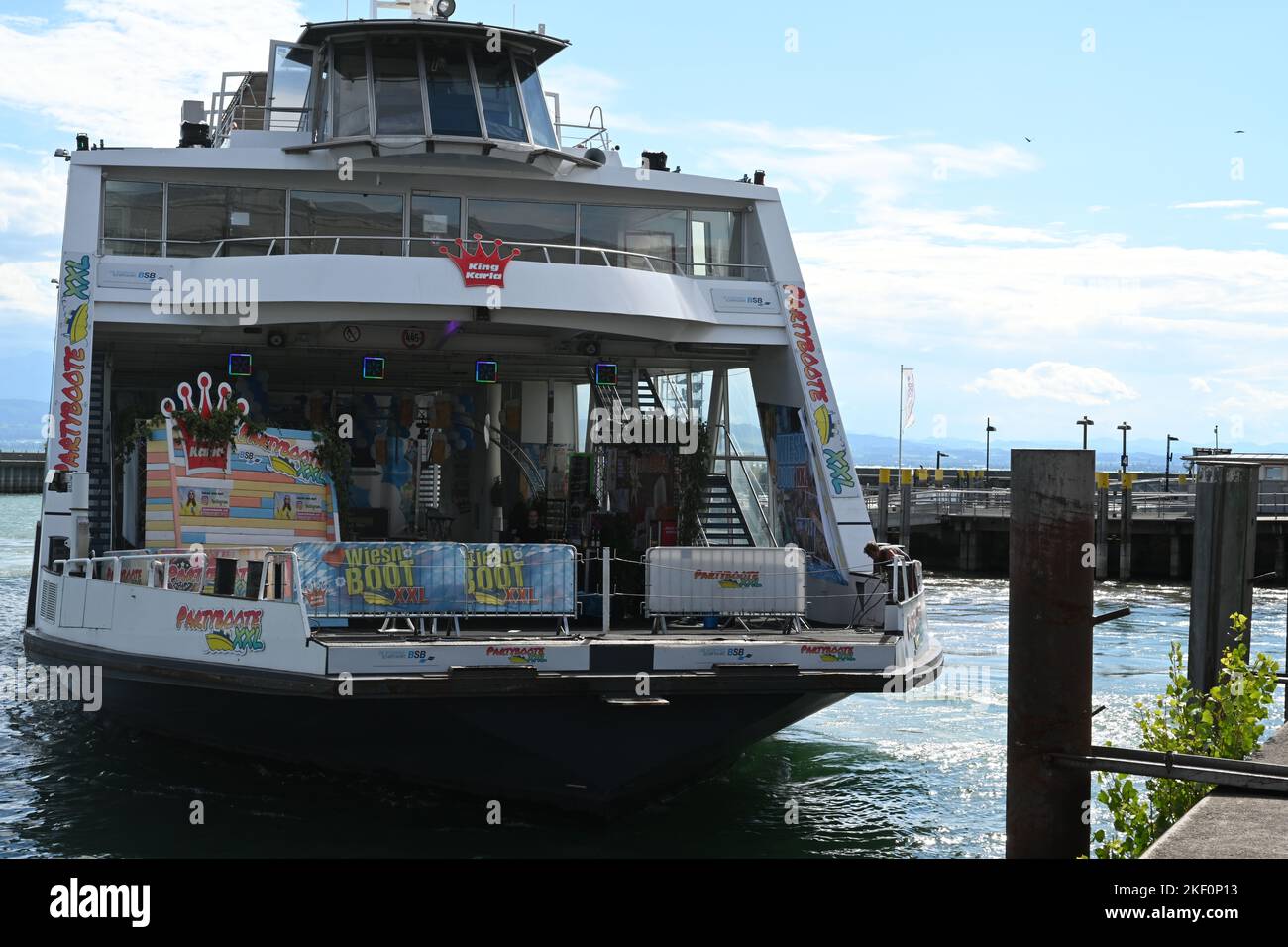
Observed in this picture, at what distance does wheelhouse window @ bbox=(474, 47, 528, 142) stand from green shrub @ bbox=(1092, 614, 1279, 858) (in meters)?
8.11

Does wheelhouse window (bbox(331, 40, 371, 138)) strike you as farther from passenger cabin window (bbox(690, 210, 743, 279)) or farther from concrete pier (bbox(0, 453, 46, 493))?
concrete pier (bbox(0, 453, 46, 493))

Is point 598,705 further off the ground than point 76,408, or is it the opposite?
point 76,408

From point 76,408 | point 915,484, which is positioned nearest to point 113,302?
point 76,408

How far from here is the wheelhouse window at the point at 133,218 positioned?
42.2ft

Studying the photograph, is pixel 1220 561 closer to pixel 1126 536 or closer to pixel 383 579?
pixel 383 579

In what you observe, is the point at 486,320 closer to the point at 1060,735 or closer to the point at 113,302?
the point at 113,302

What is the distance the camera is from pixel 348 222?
1338 centimetres

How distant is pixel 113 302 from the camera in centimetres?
1226

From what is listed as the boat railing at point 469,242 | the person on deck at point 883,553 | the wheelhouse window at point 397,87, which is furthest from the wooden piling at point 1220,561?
the wheelhouse window at point 397,87

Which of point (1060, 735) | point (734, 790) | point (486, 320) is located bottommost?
point (734, 790)

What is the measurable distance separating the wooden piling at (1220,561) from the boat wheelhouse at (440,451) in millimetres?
2173
